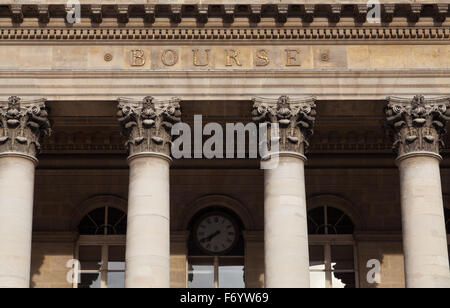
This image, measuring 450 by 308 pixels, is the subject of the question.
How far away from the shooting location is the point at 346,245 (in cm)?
4050

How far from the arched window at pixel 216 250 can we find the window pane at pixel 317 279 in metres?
2.10

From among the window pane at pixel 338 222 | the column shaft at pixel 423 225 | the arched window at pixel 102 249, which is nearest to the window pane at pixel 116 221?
the arched window at pixel 102 249

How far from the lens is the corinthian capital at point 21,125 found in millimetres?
35125

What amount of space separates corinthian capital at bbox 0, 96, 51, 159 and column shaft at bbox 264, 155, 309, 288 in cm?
633

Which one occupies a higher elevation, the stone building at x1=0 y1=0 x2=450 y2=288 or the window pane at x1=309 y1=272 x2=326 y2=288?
the stone building at x1=0 y1=0 x2=450 y2=288

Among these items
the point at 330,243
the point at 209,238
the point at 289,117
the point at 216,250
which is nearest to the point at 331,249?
the point at 330,243

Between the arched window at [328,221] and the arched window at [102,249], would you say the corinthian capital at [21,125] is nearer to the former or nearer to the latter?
the arched window at [102,249]

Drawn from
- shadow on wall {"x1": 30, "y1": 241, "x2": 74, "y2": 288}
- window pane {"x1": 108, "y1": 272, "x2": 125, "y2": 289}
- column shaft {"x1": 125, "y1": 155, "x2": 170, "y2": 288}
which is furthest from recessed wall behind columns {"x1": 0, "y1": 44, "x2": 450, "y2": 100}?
window pane {"x1": 108, "y1": 272, "x2": 125, "y2": 289}

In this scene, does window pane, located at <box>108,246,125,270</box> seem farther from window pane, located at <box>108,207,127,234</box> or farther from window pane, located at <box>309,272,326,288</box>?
window pane, located at <box>309,272,326,288</box>

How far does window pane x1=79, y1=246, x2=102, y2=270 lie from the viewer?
131 ft
